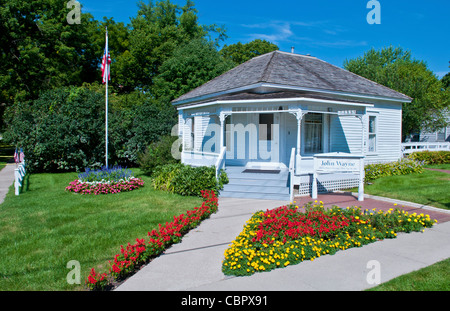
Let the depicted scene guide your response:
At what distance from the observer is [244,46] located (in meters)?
44.4

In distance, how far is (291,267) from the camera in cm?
475

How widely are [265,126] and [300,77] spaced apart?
8.80 ft

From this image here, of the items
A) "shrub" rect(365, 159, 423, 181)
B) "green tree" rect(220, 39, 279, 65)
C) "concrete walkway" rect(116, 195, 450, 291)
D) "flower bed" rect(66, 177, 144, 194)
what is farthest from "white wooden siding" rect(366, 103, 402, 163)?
"green tree" rect(220, 39, 279, 65)

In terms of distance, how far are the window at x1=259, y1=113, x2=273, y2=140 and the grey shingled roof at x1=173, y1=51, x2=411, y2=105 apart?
146 cm

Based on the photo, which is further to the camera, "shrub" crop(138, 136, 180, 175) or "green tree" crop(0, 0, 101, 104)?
"green tree" crop(0, 0, 101, 104)

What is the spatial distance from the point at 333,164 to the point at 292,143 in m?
3.66

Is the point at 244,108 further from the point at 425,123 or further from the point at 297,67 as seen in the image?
the point at 425,123

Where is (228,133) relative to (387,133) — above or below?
below

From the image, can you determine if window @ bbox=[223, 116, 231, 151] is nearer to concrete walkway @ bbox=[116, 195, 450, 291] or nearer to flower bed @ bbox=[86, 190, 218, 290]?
flower bed @ bbox=[86, 190, 218, 290]

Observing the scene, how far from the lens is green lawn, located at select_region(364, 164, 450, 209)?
31.0 feet

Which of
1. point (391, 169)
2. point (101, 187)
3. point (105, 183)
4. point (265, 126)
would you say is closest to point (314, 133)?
point (265, 126)

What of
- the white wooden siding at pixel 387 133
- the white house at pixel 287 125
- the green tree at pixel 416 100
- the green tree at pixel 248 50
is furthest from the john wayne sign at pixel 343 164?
the green tree at pixel 248 50

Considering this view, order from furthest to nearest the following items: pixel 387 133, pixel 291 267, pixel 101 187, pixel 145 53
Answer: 1. pixel 145 53
2. pixel 387 133
3. pixel 101 187
4. pixel 291 267

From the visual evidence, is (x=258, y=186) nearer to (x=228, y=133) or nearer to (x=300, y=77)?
(x=228, y=133)
